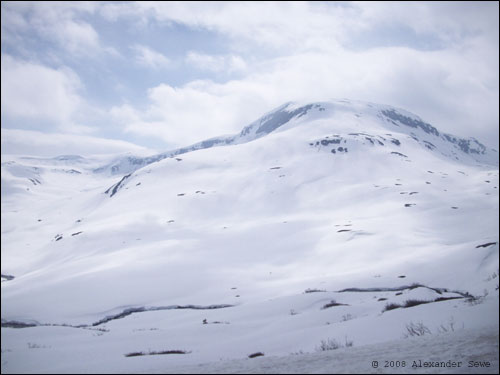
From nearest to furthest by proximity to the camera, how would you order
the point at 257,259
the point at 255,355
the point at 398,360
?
the point at 398,360
the point at 255,355
the point at 257,259

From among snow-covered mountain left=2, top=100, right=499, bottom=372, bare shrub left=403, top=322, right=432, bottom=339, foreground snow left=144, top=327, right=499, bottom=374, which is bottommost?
bare shrub left=403, top=322, right=432, bottom=339

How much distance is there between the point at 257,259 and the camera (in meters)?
58.6

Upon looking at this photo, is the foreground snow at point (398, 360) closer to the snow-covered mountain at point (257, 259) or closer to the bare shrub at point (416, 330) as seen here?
the snow-covered mountain at point (257, 259)

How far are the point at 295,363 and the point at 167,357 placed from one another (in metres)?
3.09

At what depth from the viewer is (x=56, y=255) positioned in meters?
90.9

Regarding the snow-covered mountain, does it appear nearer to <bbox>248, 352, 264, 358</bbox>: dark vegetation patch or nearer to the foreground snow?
<bbox>248, 352, 264, 358</bbox>: dark vegetation patch

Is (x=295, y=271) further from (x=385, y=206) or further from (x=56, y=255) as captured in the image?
(x=56, y=255)

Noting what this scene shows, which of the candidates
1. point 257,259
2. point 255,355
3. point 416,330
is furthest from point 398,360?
point 257,259

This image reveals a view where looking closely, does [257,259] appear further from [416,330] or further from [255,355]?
[416,330]

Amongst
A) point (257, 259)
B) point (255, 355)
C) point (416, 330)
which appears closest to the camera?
point (416, 330)

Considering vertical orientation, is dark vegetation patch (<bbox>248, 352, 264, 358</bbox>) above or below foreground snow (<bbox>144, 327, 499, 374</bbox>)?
below

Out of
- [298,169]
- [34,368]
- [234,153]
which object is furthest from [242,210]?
[34,368]

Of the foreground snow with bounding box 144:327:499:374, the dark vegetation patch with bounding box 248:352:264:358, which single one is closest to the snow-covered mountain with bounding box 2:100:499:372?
the dark vegetation patch with bounding box 248:352:264:358

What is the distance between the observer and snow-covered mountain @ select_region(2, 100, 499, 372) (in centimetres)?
920
